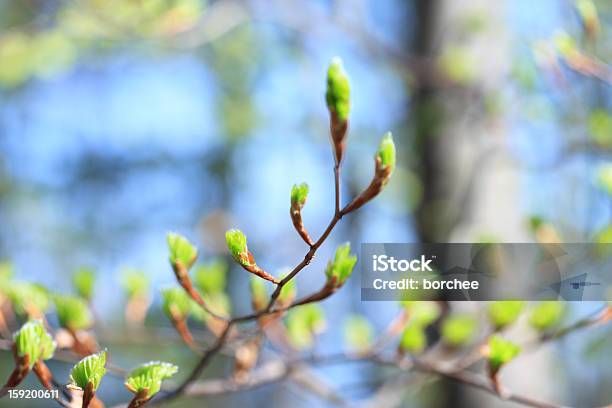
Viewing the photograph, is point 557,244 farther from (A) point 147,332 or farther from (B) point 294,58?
(B) point 294,58

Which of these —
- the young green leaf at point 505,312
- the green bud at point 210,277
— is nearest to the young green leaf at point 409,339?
the young green leaf at point 505,312

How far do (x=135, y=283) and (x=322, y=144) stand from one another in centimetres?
222

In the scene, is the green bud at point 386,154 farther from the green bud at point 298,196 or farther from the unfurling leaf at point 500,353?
the unfurling leaf at point 500,353

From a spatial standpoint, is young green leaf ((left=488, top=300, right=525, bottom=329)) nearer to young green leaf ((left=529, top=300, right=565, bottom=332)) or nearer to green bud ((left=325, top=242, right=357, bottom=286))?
young green leaf ((left=529, top=300, right=565, bottom=332))

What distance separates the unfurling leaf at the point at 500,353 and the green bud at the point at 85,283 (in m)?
0.43

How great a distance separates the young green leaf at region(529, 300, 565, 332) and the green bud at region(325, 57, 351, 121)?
0.47 m

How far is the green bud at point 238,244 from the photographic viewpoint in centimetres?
40

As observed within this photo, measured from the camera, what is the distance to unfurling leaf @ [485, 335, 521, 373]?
1.82 ft

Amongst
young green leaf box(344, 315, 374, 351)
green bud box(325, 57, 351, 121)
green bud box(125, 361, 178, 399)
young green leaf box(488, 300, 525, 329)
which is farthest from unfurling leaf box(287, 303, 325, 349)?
green bud box(325, 57, 351, 121)

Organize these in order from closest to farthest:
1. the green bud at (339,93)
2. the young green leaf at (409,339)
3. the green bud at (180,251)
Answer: the green bud at (339,93) → the green bud at (180,251) → the young green leaf at (409,339)

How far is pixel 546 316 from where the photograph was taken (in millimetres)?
712

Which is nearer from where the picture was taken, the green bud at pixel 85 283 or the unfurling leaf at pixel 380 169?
the unfurling leaf at pixel 380 169

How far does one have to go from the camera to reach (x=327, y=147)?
9.87 feet

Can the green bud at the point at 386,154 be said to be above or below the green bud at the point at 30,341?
above
